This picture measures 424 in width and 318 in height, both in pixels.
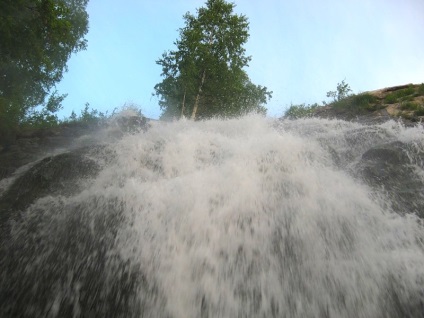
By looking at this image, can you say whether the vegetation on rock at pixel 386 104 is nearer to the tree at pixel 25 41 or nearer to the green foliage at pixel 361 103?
the green foliage at pixel 361 103

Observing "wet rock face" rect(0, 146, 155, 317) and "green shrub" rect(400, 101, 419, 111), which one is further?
"green shrub" rect(400, 101, 419, 111)

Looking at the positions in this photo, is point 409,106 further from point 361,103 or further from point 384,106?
point 361,103

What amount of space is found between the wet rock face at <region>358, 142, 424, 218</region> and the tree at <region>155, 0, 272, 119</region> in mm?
14437

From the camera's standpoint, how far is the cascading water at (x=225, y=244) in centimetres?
431

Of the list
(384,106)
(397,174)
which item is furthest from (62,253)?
(384,106)

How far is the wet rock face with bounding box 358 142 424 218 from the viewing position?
605 cm

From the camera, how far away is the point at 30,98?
1037 inches

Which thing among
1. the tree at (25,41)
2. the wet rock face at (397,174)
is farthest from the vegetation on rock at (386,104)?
the tree at (25,41)

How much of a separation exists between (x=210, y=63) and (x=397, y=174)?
16.1 m

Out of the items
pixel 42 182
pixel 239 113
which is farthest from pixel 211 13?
pixel 42 182

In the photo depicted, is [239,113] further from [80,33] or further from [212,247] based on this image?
[212,247]

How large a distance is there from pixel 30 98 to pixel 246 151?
83.1 ft

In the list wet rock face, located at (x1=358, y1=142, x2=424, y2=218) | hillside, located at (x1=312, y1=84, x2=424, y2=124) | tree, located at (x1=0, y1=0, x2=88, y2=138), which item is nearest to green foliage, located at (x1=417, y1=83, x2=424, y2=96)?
hillside, located at (x1=312, y1=84, x2=424, y2=124)

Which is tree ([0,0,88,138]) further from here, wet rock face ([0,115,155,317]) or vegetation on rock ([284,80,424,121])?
vegetation on rock ([284,80,424,121])
